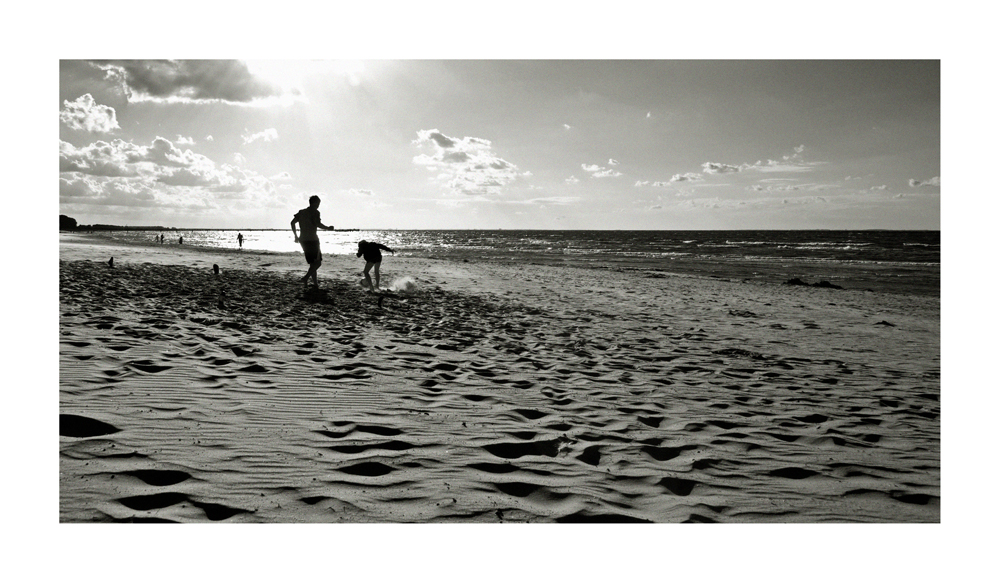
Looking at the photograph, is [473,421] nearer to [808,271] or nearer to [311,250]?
[311,250]

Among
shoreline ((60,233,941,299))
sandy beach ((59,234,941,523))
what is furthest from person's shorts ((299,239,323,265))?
shoreline ((60,233,941,299))

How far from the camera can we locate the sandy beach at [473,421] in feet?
10.2

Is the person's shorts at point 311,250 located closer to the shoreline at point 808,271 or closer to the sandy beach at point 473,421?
the sandy beach at point 473,421

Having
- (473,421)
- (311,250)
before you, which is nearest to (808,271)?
(311,250)

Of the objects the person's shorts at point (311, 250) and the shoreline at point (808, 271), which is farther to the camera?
the shoreline at point (808, 271)

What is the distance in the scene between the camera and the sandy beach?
3115 mm

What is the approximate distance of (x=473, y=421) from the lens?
13.7 feet

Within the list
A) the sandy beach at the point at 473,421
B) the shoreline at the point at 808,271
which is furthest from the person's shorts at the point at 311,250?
the shoreline at the point at 808,271

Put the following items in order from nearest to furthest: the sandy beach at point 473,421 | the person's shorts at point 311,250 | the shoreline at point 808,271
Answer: the sandy beach at point 473,421, the person's shorts at point 311,250, the shoreline at point 808,271

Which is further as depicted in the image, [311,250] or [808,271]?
[808,271]

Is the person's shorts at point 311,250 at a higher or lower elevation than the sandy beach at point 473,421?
higher

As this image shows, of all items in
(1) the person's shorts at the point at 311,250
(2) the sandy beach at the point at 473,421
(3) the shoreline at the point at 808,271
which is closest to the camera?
(2) the sandy beach at the point at 473,421

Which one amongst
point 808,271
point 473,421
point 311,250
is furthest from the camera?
point 808,271
